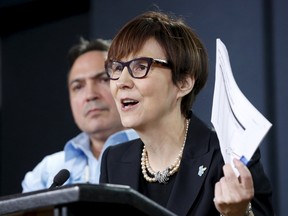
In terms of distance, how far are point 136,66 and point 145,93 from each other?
0.08m

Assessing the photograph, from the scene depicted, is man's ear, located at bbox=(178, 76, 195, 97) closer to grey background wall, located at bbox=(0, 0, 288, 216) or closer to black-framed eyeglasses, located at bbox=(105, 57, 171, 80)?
black-framed eyeglasses, located at bbox=(105, 57, 171, 80)

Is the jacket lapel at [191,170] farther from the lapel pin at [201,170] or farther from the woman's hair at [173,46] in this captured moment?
the woman's hair at [173,46]

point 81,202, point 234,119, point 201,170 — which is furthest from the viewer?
point 201,170

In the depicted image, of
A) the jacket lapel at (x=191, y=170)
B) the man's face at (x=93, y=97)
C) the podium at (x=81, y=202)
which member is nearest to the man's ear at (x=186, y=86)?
the jacket lapel at (x=191, y=170)

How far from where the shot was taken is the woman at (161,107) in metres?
2.30

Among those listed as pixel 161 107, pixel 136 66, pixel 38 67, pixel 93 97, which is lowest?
pixel 161 107

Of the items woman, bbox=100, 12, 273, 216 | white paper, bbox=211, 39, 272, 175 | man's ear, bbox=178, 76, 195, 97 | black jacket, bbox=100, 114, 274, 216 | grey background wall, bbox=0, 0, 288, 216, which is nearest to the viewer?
white paper, bbox=211, 39, 272, 175

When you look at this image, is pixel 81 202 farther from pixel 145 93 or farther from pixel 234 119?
pixel 145 93

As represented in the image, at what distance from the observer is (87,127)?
361 centimetres

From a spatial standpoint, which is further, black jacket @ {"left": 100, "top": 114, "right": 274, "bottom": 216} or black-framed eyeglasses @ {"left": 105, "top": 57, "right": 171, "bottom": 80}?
black-framed eyeglasses @ {"left": 105, "top": 57, "right": 171, "bottom": 80}

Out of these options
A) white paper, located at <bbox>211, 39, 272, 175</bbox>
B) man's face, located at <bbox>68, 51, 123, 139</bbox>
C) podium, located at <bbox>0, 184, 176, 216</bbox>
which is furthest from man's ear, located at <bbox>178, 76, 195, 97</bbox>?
man's face, located at <bbox>68, 51, 123, 139</bbox>

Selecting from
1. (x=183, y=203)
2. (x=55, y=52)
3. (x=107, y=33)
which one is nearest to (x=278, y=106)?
(x=107, y=33)

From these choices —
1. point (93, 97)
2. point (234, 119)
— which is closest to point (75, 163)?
point (93, 97)

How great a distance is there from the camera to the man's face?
3.61 m
